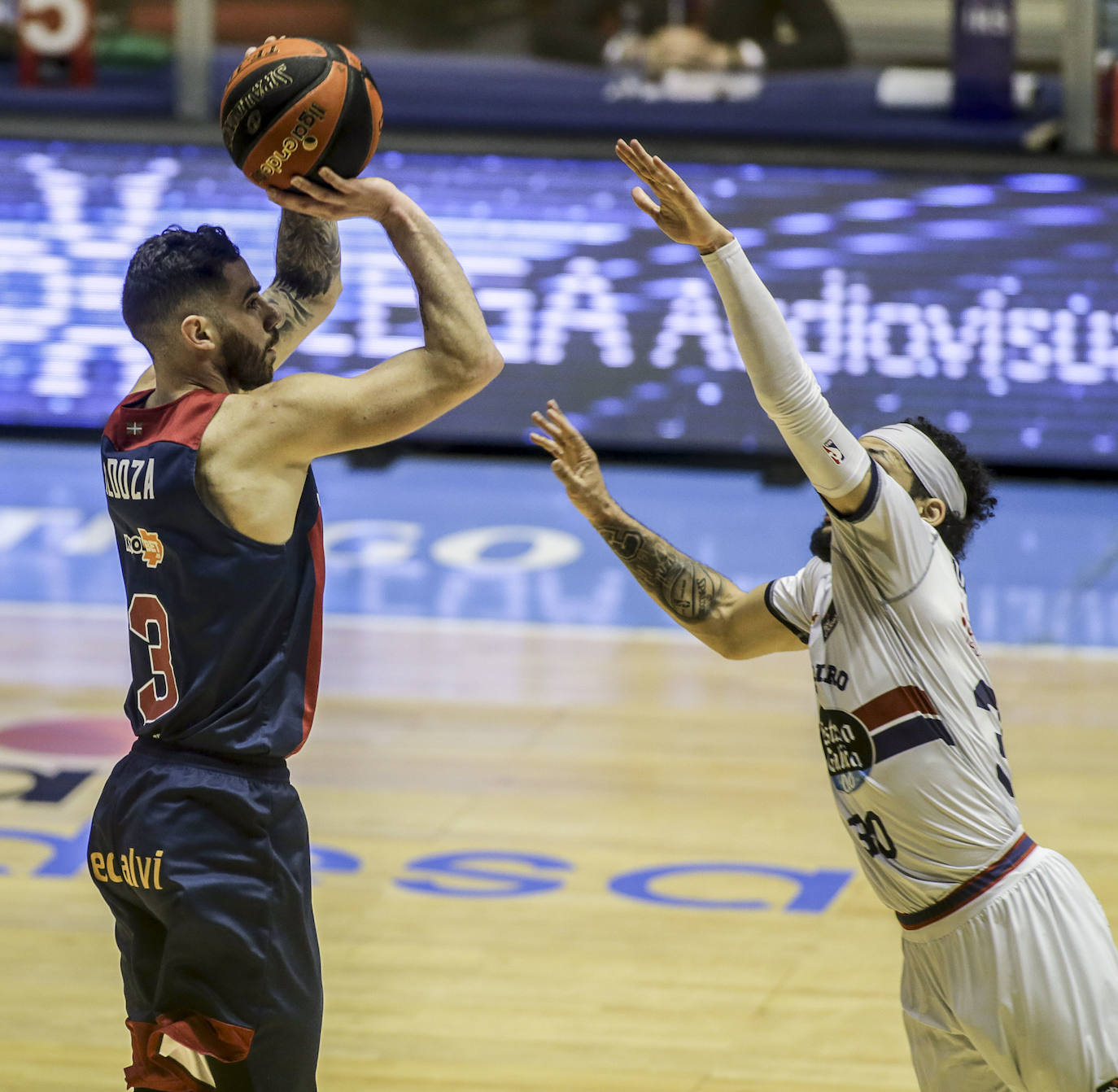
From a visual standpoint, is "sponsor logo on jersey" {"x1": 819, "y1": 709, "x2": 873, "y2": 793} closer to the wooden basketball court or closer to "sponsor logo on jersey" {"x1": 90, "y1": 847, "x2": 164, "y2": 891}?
"sponsor logo on jersey" {"x1": 90, "y1": 847, "x2": 164, "y2": 891}

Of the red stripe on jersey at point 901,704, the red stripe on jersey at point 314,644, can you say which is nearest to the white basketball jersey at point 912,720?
the red stripe on jersey at point 901,704

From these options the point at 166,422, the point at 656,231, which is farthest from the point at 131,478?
the point at 656,231

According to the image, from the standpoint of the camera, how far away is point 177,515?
335 cm

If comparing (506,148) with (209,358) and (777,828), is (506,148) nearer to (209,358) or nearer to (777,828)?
(777,828)

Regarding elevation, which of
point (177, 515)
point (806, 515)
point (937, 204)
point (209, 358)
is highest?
point (209, 358)

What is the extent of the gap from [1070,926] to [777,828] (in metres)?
2.95

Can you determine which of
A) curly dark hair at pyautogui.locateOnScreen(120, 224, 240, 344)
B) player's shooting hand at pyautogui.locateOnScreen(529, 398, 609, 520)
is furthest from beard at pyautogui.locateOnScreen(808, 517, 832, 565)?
curly dark hair at pyautogui.locateOnScreen(120, 224, 240, 344)

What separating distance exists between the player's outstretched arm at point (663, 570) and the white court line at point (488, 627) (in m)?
4.23

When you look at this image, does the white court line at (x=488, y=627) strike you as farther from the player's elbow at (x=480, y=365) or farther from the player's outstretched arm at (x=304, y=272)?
the player's elbow at (x=480, y=365)

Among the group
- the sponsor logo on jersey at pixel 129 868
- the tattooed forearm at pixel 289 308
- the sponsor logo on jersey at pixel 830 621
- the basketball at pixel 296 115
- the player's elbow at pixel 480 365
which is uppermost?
the basketball at pixel 296 115

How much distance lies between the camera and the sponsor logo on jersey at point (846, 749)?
3.42m

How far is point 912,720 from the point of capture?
3.38 m

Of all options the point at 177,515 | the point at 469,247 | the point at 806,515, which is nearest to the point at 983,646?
the point at 806,515

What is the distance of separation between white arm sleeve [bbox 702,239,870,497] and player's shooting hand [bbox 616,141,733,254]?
0.11 ft
